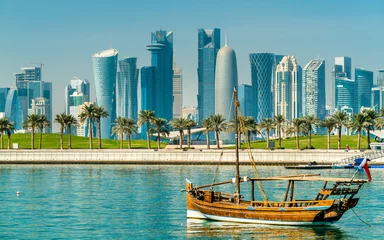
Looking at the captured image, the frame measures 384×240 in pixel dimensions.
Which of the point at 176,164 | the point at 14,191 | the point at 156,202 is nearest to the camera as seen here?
the point at 156,202

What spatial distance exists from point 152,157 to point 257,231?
114 metres

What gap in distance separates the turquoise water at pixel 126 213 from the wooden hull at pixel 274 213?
2.40ft

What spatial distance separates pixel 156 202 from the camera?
92.4m

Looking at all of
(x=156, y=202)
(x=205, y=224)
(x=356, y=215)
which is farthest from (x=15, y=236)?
(x=356, y=215)

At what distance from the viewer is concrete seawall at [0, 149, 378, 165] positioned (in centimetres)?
17638

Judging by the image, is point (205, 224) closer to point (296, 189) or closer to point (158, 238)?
point (158, 238)

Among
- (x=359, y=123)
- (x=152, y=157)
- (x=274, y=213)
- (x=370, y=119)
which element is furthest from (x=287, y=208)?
(x=370, y=119)

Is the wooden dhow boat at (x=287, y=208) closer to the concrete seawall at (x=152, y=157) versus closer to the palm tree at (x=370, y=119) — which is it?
the concrete seawall at (x=152, y=157)

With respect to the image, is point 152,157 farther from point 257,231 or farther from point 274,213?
point 257,231

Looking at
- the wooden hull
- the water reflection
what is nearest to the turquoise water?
the water reflection

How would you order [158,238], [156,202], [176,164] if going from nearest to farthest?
[158,238]
[156,202]
[176,164]

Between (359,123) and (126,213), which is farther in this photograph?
(359,123)

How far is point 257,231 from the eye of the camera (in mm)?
→ 70812

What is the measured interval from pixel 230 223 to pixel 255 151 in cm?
10544
